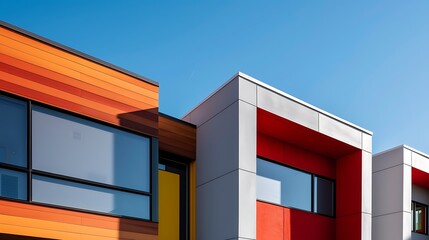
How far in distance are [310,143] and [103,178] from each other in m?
5.48

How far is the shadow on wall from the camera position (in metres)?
8.36

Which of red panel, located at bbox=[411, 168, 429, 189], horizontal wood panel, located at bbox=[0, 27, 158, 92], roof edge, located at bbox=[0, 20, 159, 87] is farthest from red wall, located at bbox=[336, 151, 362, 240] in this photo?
horizontal wood panel, located at bbox=[0, 27, 158, 92]

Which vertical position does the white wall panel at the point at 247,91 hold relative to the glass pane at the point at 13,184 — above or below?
above

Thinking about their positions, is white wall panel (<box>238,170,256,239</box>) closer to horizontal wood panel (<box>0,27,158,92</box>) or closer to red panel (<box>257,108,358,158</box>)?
red panel (<box>257,108,358,158</box>)

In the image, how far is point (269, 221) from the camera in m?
10.4

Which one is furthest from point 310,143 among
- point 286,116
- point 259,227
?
point 259,227

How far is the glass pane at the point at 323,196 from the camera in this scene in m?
11.7

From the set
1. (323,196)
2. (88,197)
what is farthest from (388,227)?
(88,197)

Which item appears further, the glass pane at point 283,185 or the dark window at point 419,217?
the dark window at point 419,217

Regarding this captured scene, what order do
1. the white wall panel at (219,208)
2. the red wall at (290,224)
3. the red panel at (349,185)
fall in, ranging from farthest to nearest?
1. the red panel at (349,185)
2. the red wall at (290,224)
3. the white wall panel at (219,208)

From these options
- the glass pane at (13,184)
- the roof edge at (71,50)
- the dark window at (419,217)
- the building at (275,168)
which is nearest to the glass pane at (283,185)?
the building at (275,168)

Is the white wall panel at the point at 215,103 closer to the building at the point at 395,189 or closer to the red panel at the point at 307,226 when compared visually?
the red panel at the point at 307,226

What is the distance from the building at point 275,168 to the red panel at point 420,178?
3183 mm

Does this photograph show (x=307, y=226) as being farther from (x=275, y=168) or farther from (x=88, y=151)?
(x=88, y=151)
